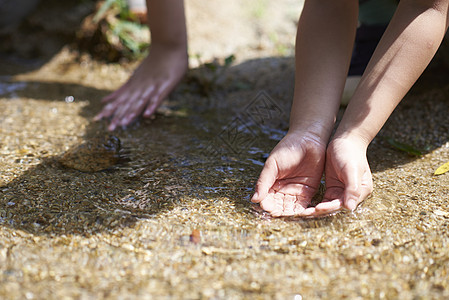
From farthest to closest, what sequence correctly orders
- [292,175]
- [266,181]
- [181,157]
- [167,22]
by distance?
[167,22] < [181,157] < [292,175] < [266,181]

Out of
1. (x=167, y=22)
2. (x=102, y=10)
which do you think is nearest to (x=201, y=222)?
(x=167, y=22)

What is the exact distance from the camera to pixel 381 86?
1.74 meters

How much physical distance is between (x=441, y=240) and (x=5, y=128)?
2.33m

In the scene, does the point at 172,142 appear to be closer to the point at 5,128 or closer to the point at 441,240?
the point at 5,128

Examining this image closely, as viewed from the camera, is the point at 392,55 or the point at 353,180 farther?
the point at 392,55

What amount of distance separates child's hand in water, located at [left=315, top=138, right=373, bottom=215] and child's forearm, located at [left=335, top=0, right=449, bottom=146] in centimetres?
9

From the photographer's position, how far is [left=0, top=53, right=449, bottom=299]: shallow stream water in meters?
1.29

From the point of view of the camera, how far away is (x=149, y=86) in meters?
2.86

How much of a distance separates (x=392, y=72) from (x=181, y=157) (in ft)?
3.58

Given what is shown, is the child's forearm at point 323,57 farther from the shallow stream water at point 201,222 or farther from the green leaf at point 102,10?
the green leaf at point 102,10

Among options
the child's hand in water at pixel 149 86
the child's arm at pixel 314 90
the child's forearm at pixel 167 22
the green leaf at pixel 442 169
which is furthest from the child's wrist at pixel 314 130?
the child's forearm at pixel 167 22

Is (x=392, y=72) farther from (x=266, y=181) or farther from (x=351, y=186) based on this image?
(x=266, y=181)

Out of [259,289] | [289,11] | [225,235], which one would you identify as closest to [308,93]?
[225,235]

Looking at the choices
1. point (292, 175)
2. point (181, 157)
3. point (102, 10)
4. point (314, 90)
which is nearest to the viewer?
point (292, 175)
